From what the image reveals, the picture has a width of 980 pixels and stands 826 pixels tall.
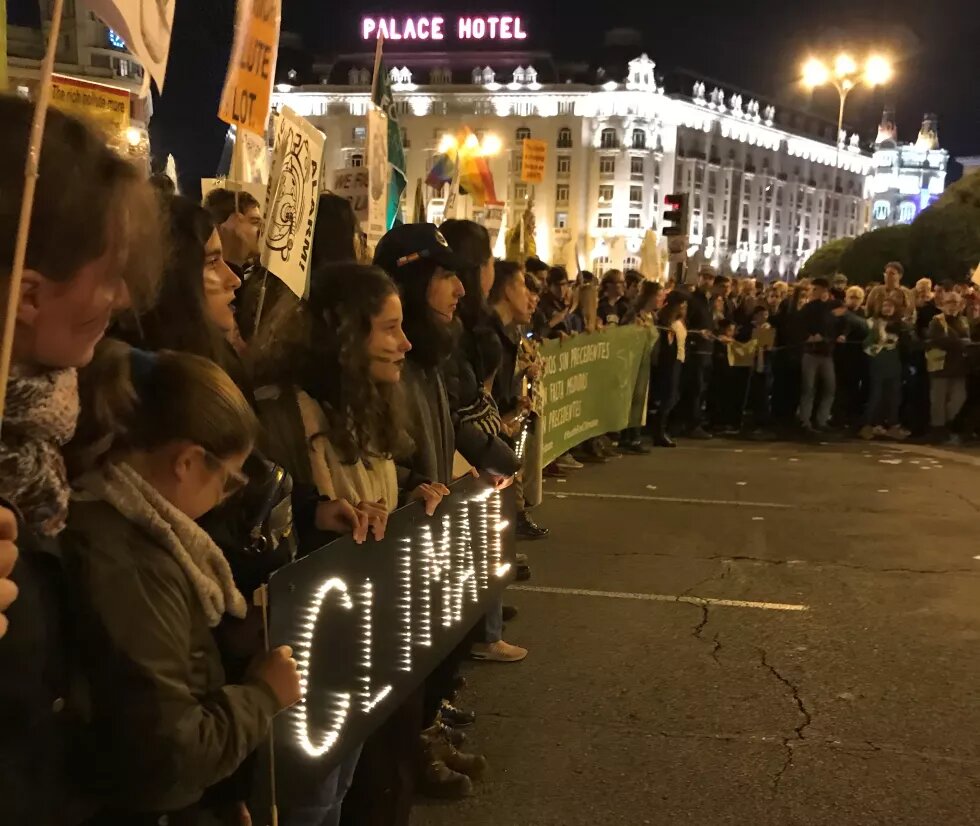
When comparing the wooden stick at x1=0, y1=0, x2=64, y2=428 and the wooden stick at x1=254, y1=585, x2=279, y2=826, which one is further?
the wooden stick at x1=254, y1=585, x2=279, y2=826

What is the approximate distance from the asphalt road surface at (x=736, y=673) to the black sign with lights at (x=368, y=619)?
864mm

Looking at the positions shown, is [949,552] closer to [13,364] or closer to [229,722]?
[229,722]

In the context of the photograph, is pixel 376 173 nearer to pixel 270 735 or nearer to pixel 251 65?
pixel 251 65

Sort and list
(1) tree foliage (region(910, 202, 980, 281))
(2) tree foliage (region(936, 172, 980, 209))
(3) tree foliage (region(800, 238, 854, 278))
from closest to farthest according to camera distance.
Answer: (1) tree foliage (region(910, 202, 980, 281)) < (2) tree foliage (region(936, 172, 980, 209)) < (3) tree foliage (region(800, 238, 854, 278))

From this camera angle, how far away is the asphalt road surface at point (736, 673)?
3.78 meters

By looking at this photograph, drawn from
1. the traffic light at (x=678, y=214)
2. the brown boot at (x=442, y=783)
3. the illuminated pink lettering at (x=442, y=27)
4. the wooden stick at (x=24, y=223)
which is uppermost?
the illuminated pink lettering at (x=442, y=27)

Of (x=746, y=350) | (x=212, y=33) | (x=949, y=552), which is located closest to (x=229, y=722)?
(x=949, y=552)

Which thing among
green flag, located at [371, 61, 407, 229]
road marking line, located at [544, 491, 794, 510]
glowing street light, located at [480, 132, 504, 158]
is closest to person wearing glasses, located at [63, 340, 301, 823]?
green flag, located at [371, 61, 407, 229]

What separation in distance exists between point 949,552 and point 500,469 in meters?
4.42

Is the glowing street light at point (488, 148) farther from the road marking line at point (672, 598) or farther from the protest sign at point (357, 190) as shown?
the road marking line at point (672, 598)

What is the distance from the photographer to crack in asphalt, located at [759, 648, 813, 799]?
3938 millimetres

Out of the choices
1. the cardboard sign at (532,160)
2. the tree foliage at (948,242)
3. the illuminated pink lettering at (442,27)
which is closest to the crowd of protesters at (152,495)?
the cardboard sign at (532,160)

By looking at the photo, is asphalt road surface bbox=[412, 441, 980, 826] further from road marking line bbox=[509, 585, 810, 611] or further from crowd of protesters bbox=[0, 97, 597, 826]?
crowd of protesters bbox=[0, 97, 597, 826]

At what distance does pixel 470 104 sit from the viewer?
286 feet
